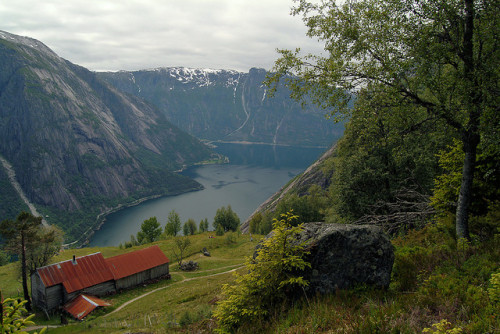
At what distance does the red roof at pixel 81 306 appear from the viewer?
37.3 meters

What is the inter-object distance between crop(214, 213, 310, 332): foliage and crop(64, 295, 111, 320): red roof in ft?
119

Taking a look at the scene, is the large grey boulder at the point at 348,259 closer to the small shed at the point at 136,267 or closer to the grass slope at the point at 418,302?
the grass slope at the point at 418,302

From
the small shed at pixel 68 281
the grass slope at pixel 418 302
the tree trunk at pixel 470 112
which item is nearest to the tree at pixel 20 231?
the small shed at pixel 68 281

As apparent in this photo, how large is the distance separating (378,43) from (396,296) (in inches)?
348

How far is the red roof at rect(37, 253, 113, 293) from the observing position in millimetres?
42969

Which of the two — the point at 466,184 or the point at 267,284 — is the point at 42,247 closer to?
the point at 267,284

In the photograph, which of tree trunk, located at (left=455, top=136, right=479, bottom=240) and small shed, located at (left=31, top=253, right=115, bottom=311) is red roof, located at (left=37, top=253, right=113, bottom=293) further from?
tree trunk, located at (left=455, top=136, right=479, bottom=240)

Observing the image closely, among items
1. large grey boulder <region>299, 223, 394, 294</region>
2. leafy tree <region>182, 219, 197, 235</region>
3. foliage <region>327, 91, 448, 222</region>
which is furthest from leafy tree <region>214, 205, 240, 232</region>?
large grey boulder <region>299, 223, 394, 294</region>

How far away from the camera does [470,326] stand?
6.39 m

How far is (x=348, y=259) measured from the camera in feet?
33.3

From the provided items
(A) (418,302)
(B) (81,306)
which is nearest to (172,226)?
(B) (81,306)

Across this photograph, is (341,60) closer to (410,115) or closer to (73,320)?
(410,115)

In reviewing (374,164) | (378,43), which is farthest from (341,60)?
(374,164)

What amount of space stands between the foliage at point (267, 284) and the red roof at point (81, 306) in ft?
119
